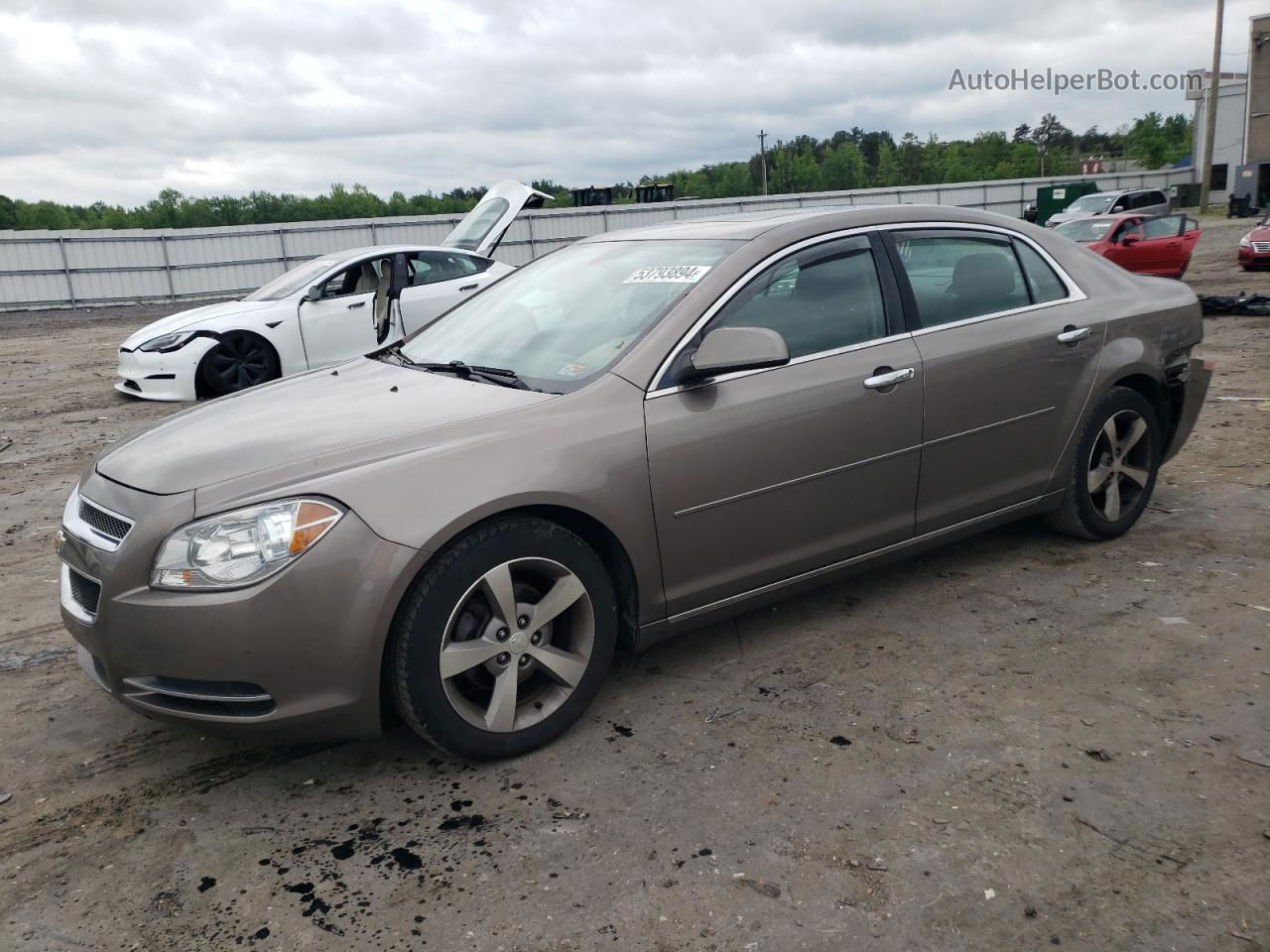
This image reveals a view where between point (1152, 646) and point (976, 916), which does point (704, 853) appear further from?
point (1152, 646)

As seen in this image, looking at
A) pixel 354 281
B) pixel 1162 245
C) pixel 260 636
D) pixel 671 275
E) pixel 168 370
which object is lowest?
pixel 1162 245

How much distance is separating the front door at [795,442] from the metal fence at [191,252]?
22.9 meters

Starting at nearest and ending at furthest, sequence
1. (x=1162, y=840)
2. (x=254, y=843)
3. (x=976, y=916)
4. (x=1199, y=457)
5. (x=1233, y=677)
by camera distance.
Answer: (x=976, y=916) → (x=1162, y=840) → (x=254, y=843) → (x=1233, y=677) → (x=1199, y=457)

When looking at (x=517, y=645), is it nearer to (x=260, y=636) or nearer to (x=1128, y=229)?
(x=260, y=636)

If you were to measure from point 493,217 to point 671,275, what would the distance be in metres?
8.96

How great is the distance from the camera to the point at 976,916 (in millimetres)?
2309

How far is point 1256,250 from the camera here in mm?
18578

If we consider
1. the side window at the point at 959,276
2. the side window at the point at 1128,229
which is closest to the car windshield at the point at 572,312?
the side window at the point at 959,276

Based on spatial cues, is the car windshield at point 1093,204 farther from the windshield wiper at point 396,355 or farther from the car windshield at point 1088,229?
the windshield wiper at point 396,355

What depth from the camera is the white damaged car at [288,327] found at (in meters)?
10.0

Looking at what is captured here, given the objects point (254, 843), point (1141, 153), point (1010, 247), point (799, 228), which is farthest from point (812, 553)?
point (1141, 153)

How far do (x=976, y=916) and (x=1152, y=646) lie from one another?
5.84 feet

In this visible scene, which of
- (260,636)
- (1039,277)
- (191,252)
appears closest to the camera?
(260,636)

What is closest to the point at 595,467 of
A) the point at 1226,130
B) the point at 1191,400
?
the point at 1191,400
